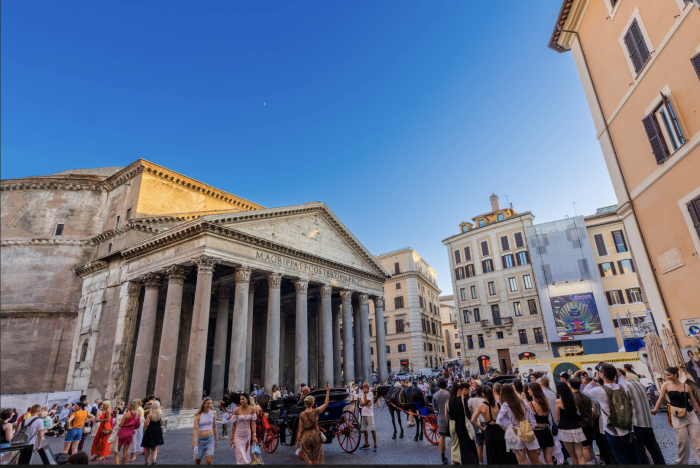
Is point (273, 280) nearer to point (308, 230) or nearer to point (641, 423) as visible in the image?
point (308, 230)

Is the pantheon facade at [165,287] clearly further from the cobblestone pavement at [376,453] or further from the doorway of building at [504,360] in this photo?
the doorway of building at [504,360]

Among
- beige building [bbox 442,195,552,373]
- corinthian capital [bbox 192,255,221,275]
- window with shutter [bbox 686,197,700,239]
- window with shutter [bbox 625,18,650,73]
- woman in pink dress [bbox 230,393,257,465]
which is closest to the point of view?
woman in pink dress [bbox 230,393,257,465]

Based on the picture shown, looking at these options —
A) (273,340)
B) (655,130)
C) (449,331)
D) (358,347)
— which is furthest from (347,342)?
(449,331)

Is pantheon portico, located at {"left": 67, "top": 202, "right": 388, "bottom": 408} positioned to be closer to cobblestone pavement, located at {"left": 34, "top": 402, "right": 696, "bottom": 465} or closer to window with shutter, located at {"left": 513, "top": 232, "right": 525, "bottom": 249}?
cobblestone pavement, located at {"left": 34, "top": 402, "right": 696, "bottom": 465}

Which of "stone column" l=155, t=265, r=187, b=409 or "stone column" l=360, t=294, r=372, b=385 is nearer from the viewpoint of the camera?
"stone column" l=155, t=265, r=187, b=409

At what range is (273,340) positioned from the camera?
17.9 m

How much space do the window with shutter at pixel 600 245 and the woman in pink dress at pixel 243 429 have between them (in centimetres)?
3057

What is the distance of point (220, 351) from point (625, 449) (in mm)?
16270

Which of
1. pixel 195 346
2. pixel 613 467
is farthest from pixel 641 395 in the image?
pixel 195 346

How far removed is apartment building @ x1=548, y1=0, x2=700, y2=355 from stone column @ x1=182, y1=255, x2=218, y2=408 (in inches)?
586

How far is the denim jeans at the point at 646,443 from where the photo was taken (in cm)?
496

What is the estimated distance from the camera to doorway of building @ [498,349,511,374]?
29434 millimetres

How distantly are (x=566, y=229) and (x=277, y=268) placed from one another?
22.9 m

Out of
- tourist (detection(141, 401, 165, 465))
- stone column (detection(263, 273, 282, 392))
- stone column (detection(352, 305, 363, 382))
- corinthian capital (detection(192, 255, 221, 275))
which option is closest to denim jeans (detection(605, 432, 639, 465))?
tourist (detection(141, 401, 165, 465))
